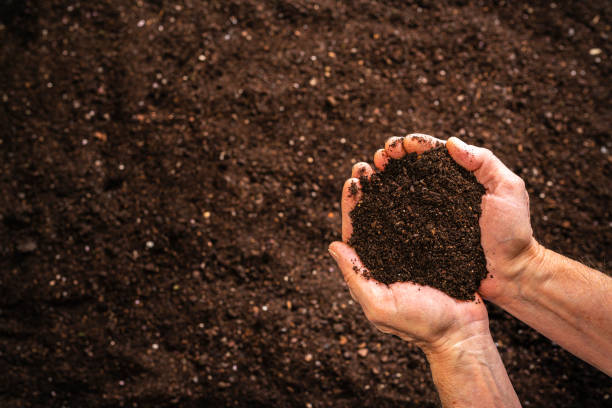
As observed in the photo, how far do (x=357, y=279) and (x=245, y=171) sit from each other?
0.80 meters

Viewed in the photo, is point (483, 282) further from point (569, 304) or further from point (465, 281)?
point (569, 304)

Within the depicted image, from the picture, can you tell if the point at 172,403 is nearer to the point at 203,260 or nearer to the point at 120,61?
the point at 203,260

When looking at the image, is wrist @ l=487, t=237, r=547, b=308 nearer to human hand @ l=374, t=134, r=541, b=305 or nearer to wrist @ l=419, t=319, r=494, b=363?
human hand @ l=374, t=134, r=541, b=305

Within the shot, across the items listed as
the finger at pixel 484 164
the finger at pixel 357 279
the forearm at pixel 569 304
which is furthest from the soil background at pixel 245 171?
the finger at pixel 484 164

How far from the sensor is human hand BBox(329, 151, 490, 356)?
1.22 metres

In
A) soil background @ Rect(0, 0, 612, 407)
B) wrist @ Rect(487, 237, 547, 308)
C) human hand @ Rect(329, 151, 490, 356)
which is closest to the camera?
human hand @ Rect(329, 151, 490, 356)

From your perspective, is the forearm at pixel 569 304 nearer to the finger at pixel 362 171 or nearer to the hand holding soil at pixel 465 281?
the hand holding soil at pixel 465 281

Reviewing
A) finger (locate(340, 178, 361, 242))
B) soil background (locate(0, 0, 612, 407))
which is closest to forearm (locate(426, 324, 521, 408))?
soil background (locate(0, 0, 612, 407))

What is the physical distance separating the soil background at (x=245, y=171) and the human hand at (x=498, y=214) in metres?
0.43

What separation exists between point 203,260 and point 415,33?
1.55 m

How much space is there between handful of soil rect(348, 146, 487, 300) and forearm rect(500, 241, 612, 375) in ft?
0.77

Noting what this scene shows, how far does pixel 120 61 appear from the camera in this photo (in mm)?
1855

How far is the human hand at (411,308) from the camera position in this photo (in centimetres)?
122

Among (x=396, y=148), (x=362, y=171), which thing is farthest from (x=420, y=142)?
(x=362, y=171)
